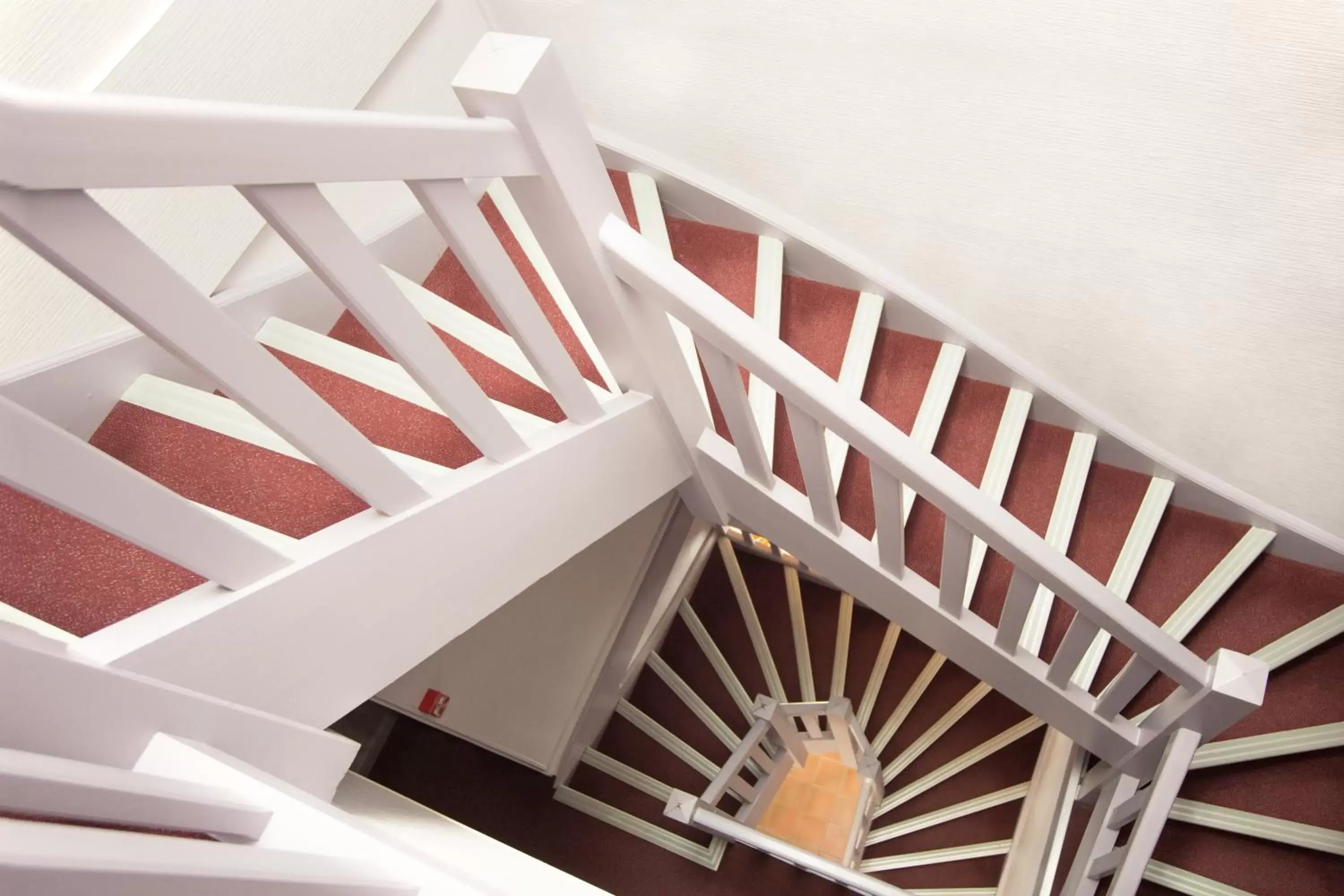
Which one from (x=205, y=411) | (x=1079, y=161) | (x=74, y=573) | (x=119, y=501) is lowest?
(x=74, y=573)

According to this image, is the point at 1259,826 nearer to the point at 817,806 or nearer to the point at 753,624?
the point at 753,624

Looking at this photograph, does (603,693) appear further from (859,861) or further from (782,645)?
(859,861)

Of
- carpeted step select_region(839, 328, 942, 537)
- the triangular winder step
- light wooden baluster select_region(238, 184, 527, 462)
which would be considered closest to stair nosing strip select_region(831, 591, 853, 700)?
the triangular winder step

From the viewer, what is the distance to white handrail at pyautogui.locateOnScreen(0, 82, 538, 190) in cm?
69

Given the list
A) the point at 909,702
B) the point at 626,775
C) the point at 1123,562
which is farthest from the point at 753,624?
the point at 1123,562

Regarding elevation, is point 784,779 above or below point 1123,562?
below

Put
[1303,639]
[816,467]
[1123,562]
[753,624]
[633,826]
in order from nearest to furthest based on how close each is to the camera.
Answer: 1. [816,467]
2. [1303,639]
3. [1123,562]
4. [633,826]
5. [753,624]

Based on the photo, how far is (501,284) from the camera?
4.50 feet

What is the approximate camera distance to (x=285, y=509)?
1598 millimetres

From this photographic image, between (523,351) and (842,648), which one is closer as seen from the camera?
(523,351)

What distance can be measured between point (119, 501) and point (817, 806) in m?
6.04

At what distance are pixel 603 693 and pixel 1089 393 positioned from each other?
8.30ft

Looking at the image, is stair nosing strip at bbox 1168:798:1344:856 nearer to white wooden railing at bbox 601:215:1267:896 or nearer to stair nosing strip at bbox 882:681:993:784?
white wooden railing at bbox 601:215:1267:896

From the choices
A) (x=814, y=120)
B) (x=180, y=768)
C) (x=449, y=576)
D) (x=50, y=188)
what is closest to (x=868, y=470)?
(x=814, y=120)
